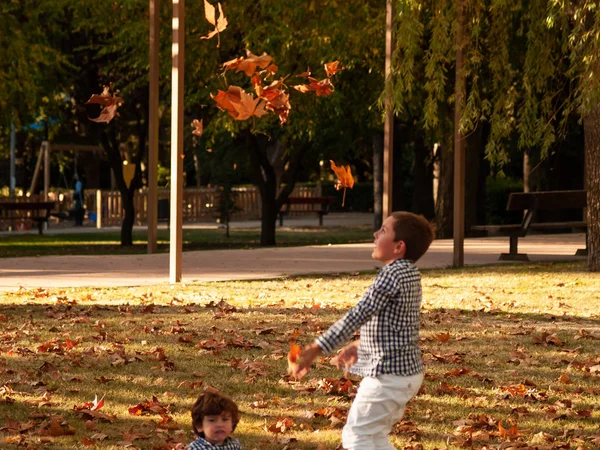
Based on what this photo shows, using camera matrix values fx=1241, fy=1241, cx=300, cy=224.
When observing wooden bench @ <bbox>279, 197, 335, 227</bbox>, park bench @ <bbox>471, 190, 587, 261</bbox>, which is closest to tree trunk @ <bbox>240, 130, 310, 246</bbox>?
park bench @ <bbox>471, 190, 587, 261</bbox>

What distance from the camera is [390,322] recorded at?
5.21 meters

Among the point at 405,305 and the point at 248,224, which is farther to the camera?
the point at 248,224

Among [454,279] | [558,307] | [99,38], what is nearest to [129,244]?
[99,38]

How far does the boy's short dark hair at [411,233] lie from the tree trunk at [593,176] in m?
11.9

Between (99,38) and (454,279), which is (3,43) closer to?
(99,38)

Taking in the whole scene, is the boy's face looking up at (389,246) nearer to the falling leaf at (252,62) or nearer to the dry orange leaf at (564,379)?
the falling leaf at (252,62)

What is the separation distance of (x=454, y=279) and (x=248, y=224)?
26.1m

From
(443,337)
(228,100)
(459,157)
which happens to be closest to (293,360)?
(228,100)

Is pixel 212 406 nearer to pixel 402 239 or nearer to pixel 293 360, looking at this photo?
pixel 293 360

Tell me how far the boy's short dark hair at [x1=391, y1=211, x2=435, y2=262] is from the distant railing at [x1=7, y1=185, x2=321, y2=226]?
31.5 m

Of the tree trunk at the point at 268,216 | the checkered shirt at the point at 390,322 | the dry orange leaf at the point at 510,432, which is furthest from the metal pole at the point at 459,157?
the checkered shirt at the point at 390,322

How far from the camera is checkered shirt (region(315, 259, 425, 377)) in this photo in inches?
203

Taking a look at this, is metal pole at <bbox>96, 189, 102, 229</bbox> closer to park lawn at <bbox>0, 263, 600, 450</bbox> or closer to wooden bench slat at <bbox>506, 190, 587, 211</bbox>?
wooden bench slat at <bbox>506, 190, 587, 211</bbox>

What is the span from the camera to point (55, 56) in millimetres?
25734
